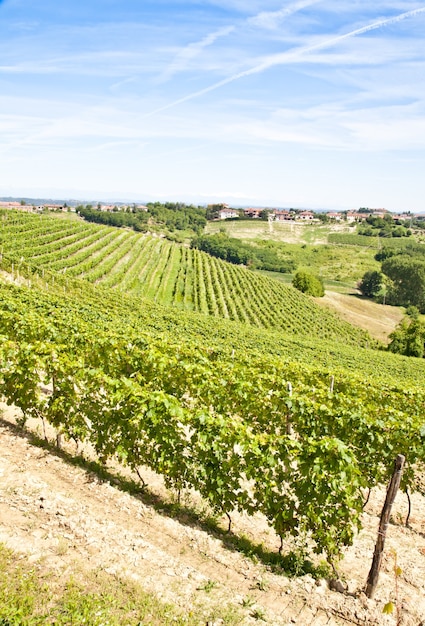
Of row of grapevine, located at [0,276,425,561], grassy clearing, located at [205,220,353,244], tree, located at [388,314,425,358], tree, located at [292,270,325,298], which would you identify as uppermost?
grassy clearing, located at [205,220,353,244]

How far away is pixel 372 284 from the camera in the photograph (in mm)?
109688

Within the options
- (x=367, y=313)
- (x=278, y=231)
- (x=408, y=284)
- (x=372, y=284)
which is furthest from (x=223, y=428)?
(x=278, y=231)

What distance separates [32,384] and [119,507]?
11.6ft

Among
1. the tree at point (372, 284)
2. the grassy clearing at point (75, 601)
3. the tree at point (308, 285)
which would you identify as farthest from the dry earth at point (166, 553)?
the tree at point (372, 284)

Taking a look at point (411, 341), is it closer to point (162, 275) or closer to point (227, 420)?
point (162, 275)

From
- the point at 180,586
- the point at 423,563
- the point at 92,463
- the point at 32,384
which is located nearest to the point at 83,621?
the point at 180,586

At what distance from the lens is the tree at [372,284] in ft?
354

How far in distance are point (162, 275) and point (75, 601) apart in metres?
65.0

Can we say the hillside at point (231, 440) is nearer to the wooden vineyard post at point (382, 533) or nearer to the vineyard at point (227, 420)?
the vineyard at point (227, 420)

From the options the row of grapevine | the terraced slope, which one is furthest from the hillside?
the terraced slope

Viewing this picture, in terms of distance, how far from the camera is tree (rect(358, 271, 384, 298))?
10800 centimetres

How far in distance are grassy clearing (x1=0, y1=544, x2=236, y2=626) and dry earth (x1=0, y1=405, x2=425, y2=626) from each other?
16 cm

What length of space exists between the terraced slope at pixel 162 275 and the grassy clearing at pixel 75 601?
152ft

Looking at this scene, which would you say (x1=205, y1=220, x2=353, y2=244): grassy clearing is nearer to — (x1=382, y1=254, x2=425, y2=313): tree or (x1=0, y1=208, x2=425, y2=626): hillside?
(x1=382, y1=254, x2=425, y2=313): tree
